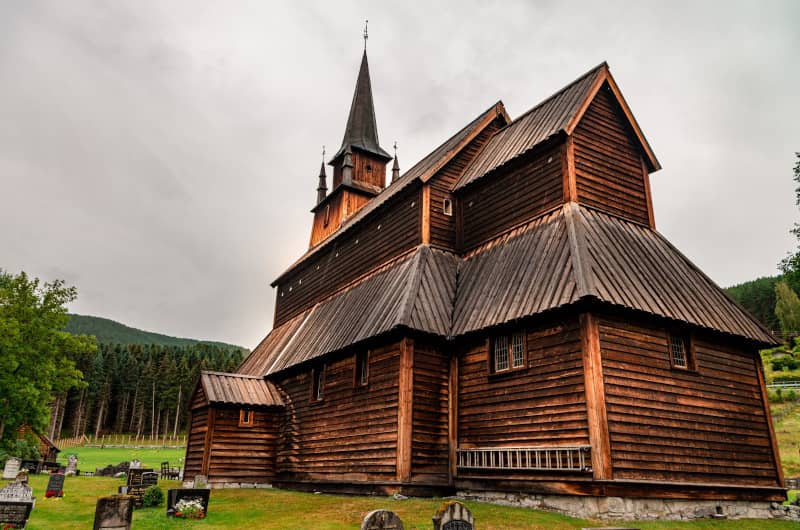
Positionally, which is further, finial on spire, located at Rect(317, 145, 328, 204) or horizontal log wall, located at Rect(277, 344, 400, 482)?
finial on spire, located at Rect(317, 145, 328, 204)

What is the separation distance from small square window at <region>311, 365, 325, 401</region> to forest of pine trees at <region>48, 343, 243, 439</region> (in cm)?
7403

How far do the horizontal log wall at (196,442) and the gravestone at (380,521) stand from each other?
1705 centimetres

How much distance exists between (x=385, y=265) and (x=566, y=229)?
27.8ft

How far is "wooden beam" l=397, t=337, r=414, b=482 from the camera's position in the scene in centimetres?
1650

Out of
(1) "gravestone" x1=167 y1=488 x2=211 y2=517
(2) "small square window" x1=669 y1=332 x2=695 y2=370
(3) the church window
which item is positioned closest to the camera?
(1) "gravestone" x1=167 y1=488 x2=211 y2=517

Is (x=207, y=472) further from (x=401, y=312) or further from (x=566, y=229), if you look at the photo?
(x=566, y=229)

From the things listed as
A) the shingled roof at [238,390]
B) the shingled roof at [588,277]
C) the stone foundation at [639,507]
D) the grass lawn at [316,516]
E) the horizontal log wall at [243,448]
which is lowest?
the grass lawn at [316,516]

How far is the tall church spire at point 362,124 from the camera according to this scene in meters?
39.3

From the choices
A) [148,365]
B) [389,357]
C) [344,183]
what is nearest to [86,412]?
[148,365]

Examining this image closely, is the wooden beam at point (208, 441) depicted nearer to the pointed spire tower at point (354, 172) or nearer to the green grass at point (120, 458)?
the pointed spire tower at point (354, 172)

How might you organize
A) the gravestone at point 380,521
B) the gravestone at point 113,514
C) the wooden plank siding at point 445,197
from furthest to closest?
the wooden plank siding at point 445,197 < the gravestone at point 113,514 < the gravestone at point 380,521

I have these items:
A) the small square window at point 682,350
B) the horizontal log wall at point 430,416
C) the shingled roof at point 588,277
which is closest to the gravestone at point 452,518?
the shingled roof at point 588,277

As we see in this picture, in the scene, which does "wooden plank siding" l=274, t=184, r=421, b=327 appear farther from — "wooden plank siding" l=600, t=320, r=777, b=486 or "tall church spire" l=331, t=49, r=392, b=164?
"tall church spire" l=331, t=49, r=392, b=164

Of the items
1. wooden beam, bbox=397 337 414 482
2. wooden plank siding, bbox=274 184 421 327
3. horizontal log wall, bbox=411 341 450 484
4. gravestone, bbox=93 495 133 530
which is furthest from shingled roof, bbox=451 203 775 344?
gravestone, bbox=93 495 133 530
